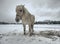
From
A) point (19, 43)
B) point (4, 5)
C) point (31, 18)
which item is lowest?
point (19, 43)

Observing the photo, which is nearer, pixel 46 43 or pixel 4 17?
pixel 46 43

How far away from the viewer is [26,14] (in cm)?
86

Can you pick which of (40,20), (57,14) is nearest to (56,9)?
(57,14)

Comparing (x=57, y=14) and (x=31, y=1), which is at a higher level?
(x=31, y=1)

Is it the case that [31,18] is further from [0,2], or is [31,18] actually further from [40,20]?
[0,2]

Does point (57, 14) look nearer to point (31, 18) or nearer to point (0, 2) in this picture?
point (31, 18)

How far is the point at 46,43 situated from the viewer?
62 cm

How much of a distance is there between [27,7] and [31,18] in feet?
0.30

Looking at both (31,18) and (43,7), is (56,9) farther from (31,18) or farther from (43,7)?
(31,18)

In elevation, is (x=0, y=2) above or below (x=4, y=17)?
above

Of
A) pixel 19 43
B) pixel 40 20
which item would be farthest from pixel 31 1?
pixel 19 43

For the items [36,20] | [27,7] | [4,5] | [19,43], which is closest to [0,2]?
[4,5]

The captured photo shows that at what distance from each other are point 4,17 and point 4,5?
0.10 metres

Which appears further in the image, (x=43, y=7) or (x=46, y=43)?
(x=43, y=7)
